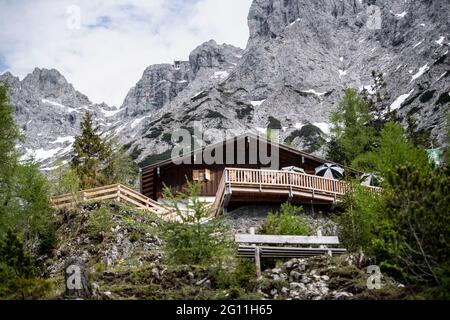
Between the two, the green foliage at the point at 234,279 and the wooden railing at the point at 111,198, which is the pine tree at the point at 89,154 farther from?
the green foliage at the point at 234,279

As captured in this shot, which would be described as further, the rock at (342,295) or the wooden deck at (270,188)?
the wooden deck at (270,188)

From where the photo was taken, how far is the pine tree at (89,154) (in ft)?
130

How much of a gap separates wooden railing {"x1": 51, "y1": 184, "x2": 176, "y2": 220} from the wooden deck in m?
2.87

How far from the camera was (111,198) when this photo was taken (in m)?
27.7

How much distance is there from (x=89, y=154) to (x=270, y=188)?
64.6 ft

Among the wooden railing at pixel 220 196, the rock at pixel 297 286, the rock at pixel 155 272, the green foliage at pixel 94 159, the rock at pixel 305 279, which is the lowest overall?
the rock at pixel 297 286

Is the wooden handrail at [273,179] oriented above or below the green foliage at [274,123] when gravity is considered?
below

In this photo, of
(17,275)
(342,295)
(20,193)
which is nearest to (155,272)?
(17,275)

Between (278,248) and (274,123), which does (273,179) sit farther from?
(274,123)

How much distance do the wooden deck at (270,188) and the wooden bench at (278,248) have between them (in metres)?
9.64

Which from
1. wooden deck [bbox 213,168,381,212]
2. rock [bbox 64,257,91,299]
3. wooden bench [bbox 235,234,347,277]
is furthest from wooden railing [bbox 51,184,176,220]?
rock [bbox 64,257,91,299]

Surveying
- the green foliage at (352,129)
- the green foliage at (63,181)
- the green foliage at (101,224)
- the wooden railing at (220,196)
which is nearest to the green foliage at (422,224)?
the green foliage at (101,224)

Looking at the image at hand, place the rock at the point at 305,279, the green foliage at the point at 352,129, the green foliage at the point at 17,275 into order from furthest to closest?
the green foliage at the point at 352,129 → the rock at the point at 305,279 → the green foliage at the point at 17,275

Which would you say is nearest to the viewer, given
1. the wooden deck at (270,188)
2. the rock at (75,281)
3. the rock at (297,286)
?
the rock at (75,281)
